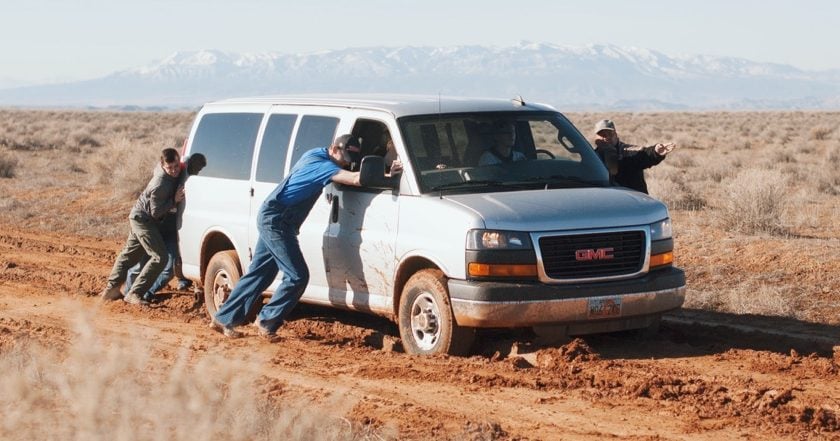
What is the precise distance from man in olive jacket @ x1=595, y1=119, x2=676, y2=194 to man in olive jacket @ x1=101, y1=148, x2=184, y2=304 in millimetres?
3880

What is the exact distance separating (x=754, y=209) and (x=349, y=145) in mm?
8622

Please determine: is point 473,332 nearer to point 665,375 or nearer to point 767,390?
point 665,375

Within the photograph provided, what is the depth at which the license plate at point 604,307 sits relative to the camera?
337 inches

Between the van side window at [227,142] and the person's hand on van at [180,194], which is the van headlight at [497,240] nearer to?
the van side window at [227,142]

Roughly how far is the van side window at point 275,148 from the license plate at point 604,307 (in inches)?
117

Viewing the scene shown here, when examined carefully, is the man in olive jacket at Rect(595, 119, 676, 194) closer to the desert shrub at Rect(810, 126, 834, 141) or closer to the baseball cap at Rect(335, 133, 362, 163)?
the baseball cap at Rect(335, 133, 362, 163)

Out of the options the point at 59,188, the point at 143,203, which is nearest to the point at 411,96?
the point at 143,203

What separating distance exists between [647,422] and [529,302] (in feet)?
5.21

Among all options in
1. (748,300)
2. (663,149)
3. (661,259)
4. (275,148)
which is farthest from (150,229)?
(748,300)

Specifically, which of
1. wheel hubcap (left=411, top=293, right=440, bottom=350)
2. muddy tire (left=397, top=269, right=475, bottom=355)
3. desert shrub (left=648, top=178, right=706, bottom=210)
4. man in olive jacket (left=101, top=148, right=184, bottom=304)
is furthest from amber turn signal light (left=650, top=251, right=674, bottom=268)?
desert shrub (left=648, top=178, right=706, bottom=210)

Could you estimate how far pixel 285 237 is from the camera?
966 cm

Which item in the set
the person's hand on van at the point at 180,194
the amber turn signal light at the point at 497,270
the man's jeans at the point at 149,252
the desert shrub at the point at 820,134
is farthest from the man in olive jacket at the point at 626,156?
the desert shrub at the point at 820,134

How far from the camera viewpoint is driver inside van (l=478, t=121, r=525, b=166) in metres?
9.35

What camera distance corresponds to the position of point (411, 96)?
10.2 m
